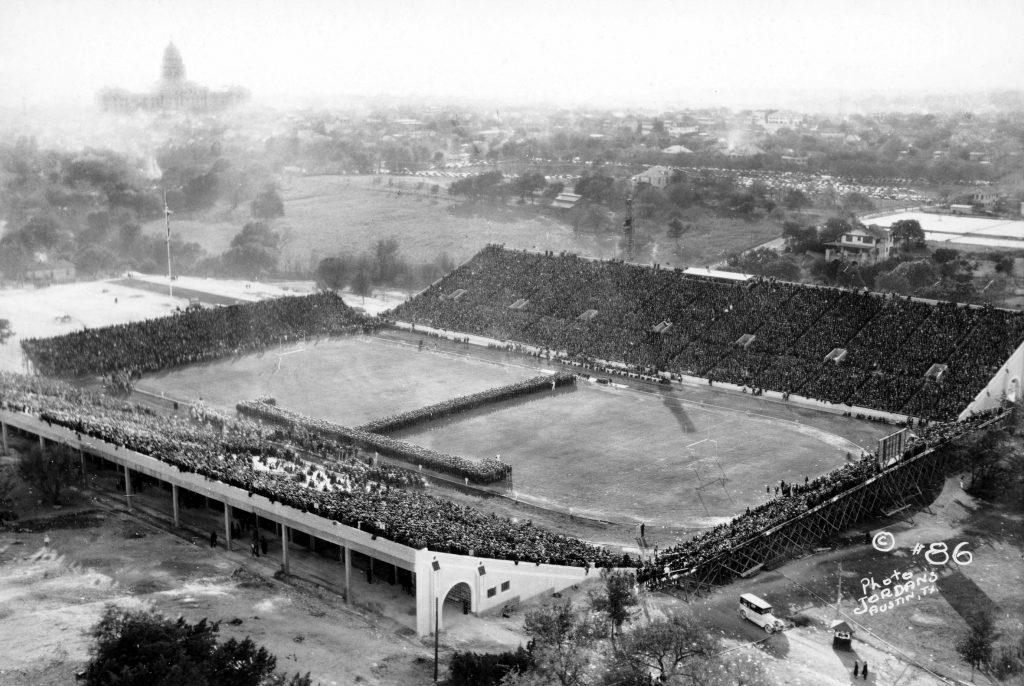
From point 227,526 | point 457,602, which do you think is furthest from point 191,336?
point 457,602

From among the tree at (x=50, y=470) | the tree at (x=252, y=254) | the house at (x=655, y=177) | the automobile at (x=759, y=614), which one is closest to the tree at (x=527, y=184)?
the house at (x=655, y=177)

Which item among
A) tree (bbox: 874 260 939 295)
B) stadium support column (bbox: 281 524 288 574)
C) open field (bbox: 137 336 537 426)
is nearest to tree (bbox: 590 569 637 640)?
stadium support column (bbox: 281 524 288 574)

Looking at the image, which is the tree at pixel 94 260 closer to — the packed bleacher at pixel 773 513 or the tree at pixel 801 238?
the tree at pixel 801 238

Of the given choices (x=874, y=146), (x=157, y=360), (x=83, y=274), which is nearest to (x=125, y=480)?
(x=157, y=360)

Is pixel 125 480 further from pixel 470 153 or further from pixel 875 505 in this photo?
pixel 470 153

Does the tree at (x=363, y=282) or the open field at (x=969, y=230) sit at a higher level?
the open field at (x=969, y=230)

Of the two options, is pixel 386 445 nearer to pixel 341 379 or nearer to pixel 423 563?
pixel 341 379
